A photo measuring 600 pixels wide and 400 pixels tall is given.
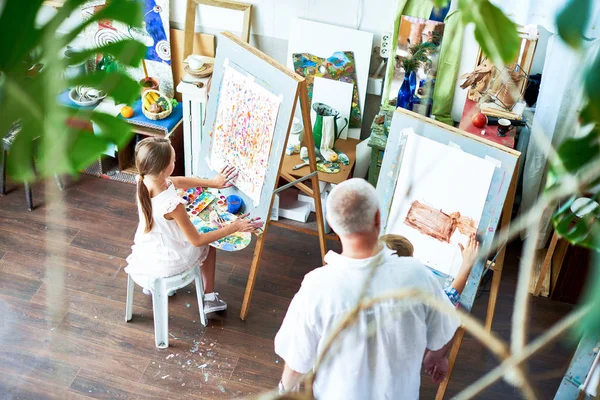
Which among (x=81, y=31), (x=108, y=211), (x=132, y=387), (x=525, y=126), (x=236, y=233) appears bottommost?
(x=132, y=387)

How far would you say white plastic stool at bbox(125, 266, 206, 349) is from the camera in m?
2.79

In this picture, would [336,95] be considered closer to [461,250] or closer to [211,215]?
[211,215]

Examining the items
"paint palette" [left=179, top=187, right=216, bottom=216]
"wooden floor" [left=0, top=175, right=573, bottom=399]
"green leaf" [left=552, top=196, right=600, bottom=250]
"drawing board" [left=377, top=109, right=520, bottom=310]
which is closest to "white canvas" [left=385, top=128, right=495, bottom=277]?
"drawing board" [left=377, top=109, right=520, bottom=310]

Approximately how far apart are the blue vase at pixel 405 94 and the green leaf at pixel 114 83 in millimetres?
3127

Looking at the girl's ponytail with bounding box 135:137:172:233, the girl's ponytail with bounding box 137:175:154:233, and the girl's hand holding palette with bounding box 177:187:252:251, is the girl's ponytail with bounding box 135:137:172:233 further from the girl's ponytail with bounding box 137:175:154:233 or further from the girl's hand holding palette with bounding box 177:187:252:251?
the girl's hand holding palette with bounding box 177:187:252:251

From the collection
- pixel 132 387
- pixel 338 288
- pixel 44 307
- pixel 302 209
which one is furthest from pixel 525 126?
pixel 44 307

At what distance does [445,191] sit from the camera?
8.17ft

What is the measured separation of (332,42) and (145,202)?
4.90 ft

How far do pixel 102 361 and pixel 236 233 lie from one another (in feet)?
2.78

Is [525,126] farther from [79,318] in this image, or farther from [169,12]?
[79,318]

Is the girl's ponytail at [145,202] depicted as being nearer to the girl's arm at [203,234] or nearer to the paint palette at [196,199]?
the girl's arm at [203,234]

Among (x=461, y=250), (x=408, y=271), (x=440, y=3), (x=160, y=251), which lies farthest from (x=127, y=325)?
(x=440, y=3)

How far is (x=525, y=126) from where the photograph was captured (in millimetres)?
3275

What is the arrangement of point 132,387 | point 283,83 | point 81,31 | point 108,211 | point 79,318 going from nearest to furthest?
point 81,31 < point 283,83 < point 132,387 < point 79,318 < point 108,211
